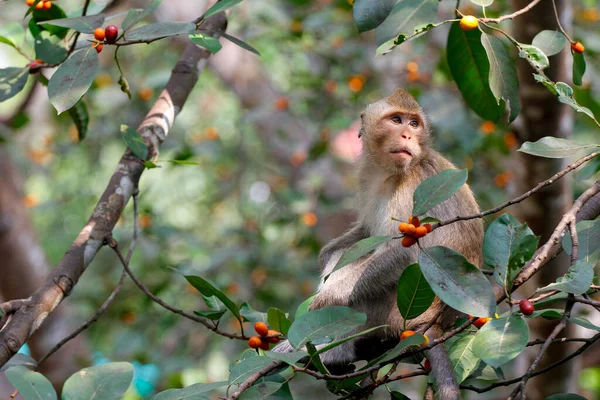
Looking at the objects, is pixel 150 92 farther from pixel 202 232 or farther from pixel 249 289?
pixel 202 232

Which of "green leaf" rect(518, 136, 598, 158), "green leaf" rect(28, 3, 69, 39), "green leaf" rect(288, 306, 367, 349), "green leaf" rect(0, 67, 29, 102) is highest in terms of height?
"green leaf" rect(28, 3, 69, 39)

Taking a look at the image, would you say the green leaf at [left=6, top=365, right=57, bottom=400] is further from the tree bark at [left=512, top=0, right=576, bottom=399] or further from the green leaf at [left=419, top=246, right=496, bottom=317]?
the tree bark at [left=512, top=0, right=576, bottom=399]

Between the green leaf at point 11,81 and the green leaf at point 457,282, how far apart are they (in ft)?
5.95

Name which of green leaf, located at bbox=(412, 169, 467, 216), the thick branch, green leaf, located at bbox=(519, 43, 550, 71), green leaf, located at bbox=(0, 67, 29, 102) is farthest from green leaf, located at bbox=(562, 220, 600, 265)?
green leaf, located at bbox=(0, 67, 29, 102)

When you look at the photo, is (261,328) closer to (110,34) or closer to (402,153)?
(110,34)

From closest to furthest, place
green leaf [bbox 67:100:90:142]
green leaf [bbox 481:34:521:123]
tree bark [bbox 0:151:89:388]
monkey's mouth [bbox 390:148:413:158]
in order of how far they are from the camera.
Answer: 1. green leaf [bbox 481:34:521:123]
2. green leaf [bbox 67:100:90:142]
3. monkey's mouth [bbox 390:148:413:158]
4. tree bark [bbox 0:151:89:388]

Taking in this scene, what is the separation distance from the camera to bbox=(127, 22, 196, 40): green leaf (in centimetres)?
234

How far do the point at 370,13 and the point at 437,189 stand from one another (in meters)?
0.99

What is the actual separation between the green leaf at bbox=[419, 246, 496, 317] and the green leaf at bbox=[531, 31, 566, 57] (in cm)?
107

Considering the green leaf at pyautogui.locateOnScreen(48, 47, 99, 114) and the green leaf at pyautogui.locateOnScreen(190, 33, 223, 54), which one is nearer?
the green leaf at pyautogui.locateOnScreen(48, 47, 99, 114)

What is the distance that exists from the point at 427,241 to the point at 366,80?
3.17 m

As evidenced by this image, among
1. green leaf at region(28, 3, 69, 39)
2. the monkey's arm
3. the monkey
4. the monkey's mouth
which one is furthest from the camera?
the monkey's arm

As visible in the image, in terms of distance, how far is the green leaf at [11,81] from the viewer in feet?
9.39

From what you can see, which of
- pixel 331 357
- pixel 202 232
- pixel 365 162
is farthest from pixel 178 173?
pixel 331 357
